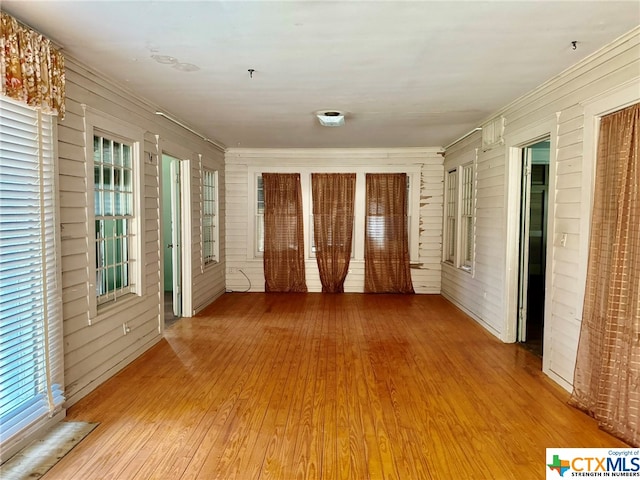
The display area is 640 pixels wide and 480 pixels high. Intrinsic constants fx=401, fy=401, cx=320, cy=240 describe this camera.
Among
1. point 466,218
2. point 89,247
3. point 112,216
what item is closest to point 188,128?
point 112,216

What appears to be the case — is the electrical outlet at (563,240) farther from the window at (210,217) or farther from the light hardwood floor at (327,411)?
the window at (210,217)

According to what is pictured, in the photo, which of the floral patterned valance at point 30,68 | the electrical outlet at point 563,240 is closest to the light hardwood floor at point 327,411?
the electrical outlet at point 563,240

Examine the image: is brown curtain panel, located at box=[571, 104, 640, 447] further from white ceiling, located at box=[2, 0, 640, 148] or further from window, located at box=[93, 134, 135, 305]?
window, located at box=[93, 134, 135, 305]

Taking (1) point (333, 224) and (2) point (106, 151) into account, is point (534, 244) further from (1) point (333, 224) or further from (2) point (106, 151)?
(2) point (106, 151)

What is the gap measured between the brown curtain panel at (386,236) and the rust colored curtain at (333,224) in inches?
13.5

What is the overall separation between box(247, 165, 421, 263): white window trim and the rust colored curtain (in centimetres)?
10

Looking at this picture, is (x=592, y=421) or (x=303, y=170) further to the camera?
(x=303, y=170)

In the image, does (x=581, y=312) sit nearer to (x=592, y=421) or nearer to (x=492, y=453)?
(x=592, y=421)

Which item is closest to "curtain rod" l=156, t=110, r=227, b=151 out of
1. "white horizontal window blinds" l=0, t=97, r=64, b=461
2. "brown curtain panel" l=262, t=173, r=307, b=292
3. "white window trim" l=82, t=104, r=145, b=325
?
"white window trim" l=82, t=104, r=145, b=325

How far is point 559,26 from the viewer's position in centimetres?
248

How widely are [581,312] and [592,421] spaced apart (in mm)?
761

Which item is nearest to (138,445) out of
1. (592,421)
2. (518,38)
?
(592,421)

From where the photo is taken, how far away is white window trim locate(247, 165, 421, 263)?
23.5 ft

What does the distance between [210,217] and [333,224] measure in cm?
214
